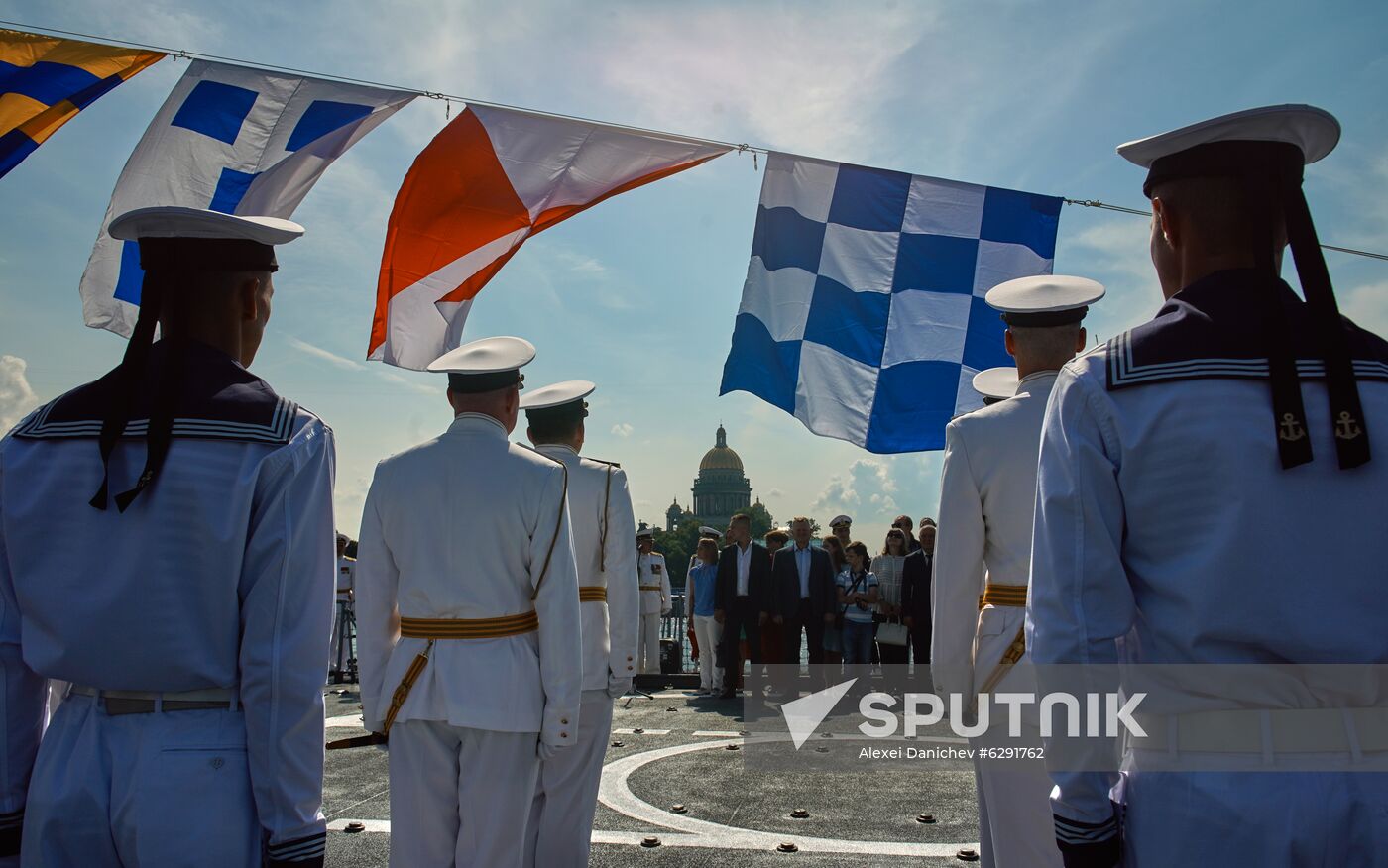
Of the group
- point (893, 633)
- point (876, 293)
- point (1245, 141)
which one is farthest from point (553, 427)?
point (893, 633)

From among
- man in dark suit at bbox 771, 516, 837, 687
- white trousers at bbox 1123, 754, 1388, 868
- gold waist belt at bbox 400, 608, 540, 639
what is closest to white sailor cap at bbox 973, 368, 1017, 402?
gold waist belt at bbox 400, 608, 540, 639

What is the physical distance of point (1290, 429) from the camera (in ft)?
6.10

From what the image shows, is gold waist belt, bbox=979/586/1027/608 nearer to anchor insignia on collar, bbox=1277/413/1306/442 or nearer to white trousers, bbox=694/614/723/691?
anchor insignia on collar, bbox=1277/413/1306/442

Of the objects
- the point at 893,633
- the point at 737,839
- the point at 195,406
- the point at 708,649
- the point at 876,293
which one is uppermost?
the point at 876,293

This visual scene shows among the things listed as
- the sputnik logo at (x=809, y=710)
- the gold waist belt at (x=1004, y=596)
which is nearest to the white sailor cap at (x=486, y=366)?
the gold waist belt at (x=1004, y=596)

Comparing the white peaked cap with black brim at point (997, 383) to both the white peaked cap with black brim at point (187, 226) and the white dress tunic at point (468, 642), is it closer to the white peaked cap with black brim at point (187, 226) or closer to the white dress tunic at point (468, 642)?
the white dress tunic at point (468, 642)

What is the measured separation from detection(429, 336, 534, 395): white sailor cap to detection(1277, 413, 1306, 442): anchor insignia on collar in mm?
2938

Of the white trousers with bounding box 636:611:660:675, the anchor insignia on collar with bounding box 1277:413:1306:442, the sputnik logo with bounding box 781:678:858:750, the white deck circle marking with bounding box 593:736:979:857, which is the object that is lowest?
the white deck circle marking with bounding box 593:736:979:857

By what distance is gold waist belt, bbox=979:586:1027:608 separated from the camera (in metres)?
3.48

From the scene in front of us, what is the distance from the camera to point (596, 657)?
4887 millimetres

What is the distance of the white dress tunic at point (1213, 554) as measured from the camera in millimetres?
1776

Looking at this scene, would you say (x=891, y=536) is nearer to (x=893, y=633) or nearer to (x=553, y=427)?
(x=893, y=633)

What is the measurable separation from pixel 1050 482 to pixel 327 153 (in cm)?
522

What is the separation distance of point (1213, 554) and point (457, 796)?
9.27ft
